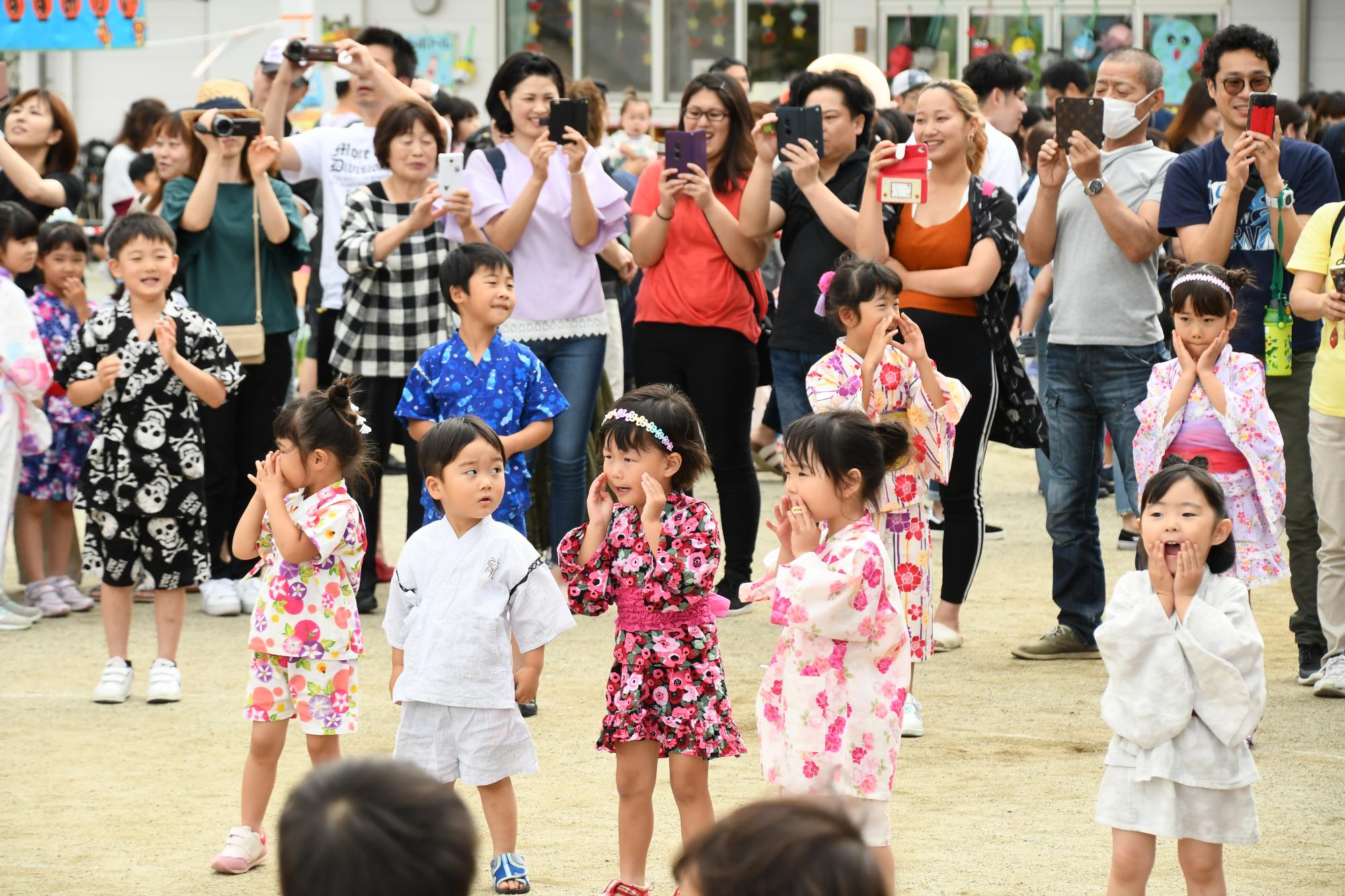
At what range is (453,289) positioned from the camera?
16.9 ft

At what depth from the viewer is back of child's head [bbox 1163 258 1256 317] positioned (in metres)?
4.78

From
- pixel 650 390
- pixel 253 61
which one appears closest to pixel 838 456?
pixel 650 390

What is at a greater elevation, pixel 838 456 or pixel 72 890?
pixel 838 456

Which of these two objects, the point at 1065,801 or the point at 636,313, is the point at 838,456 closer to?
the point at 1065,801

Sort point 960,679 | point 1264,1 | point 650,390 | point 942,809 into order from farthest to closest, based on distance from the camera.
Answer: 1. point 1264,1
2. point 960,679
3. point 942,809
4. point 650,390

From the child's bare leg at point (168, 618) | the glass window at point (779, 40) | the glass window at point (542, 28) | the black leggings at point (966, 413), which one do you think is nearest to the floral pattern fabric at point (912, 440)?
the black leggings at point (966, 413)

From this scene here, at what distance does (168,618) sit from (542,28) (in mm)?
13125

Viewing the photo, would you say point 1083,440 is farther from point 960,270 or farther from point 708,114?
point 708,114

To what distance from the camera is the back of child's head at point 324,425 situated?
4.14m

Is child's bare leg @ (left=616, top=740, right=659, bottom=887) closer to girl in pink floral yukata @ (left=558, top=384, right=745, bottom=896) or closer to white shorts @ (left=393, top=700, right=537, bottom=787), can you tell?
girl in pink floral yukata @ (left=558, top=384, right=745, bottom=896)

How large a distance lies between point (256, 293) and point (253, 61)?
1314 centimetres

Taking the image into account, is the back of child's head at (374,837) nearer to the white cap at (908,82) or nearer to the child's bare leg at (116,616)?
the child's bare leg at (116,616)

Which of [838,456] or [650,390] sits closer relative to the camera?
[838,456]

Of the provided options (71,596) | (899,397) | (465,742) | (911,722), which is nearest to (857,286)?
(899,397)
